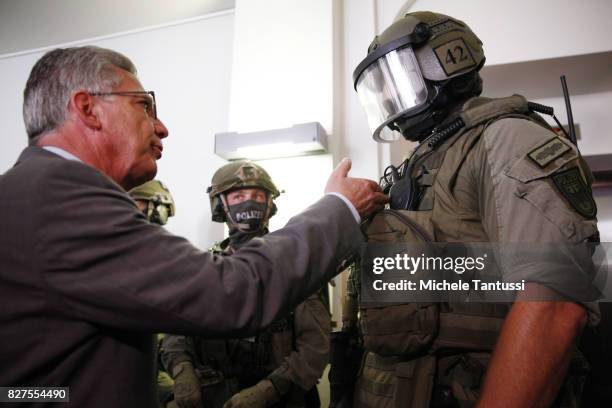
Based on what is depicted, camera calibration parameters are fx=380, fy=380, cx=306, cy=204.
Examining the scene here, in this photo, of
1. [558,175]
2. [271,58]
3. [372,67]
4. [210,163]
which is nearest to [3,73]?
[210,163]

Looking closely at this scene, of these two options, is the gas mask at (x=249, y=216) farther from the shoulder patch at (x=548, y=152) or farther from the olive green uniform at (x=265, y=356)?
the shoulder patch at (x=548, y=152)

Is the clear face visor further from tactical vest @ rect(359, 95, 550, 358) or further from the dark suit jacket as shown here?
the dark suit jacket

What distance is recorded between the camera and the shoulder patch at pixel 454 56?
106cm

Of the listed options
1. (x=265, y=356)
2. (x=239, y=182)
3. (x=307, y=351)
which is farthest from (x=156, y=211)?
(x=307, y=351)

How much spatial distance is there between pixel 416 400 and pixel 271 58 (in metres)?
2.41

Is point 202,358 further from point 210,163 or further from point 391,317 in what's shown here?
point 210,163

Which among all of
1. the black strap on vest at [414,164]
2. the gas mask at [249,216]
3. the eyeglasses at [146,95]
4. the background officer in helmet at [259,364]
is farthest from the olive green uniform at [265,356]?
the eyeglasses at [146,95]

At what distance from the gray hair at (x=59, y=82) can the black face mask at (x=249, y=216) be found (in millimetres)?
1323

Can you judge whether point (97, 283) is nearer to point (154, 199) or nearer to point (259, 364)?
point (259, 364)

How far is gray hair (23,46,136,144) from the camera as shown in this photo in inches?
34.2

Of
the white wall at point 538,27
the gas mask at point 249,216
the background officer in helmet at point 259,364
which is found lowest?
the background officer in helmet at point 259,364

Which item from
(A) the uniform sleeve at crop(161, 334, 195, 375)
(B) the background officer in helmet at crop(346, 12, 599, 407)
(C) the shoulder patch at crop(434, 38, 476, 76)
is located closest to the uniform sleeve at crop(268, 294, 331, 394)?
(A) the uniform sleeve at crop(161, 334, 195, 375)

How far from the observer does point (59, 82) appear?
0.88m

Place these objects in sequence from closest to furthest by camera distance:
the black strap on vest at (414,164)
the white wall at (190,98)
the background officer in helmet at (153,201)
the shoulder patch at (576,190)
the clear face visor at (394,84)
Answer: the shoulder patch at (576,190), the black strap on vest at (414,164), the clear face visor at (394,84), the background officer in helmet at (153,201), the white wall at (190,98)
